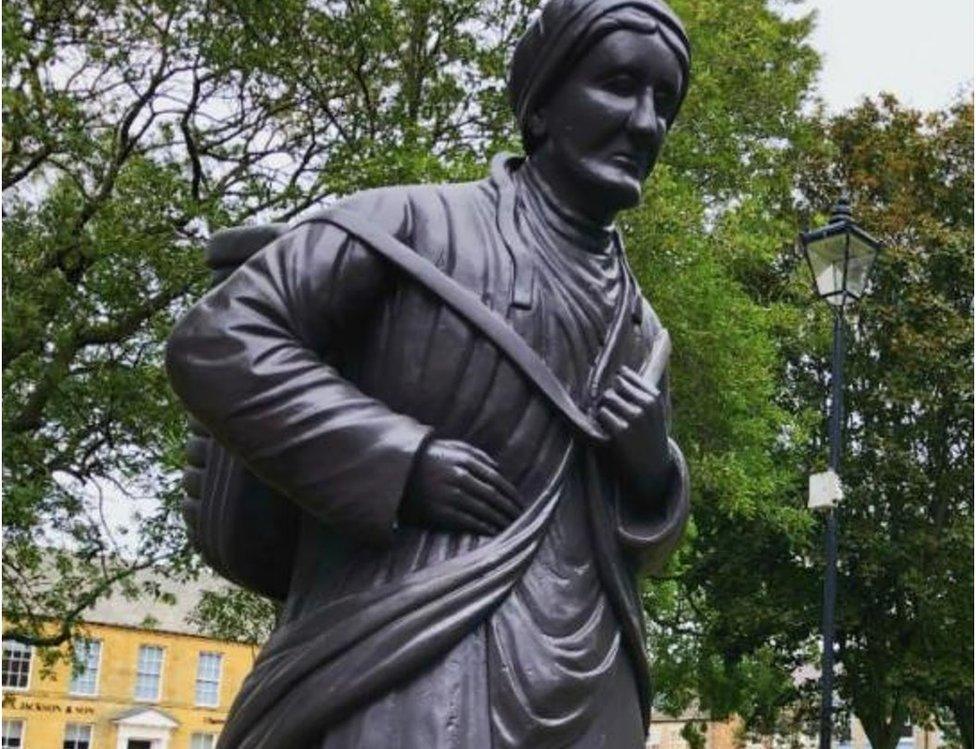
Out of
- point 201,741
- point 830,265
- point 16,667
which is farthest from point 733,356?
point 201,741

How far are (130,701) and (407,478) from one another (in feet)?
166

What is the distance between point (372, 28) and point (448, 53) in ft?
3.90

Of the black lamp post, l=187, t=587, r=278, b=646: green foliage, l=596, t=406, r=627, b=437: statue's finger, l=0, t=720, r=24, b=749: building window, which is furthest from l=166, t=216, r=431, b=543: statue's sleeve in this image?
l=0, t=720, r=24, b=749: building window

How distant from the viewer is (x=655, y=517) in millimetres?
2707

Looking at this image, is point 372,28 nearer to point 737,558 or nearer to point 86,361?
point 86,361

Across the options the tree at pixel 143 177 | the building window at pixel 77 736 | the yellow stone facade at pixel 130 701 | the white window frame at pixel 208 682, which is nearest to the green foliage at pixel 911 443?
the tree at pixel 143 177

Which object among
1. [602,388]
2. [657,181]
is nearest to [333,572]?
[602,388]

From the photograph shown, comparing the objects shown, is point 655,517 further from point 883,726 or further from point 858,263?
point 883,726

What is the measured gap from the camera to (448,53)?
1538cm

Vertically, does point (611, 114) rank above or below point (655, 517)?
above

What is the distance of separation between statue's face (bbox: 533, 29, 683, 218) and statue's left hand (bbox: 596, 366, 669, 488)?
1.33ft

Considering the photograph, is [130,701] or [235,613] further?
[130,701]

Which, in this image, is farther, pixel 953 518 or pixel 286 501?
pixel 953 518

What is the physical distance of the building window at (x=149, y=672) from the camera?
49594 mm
